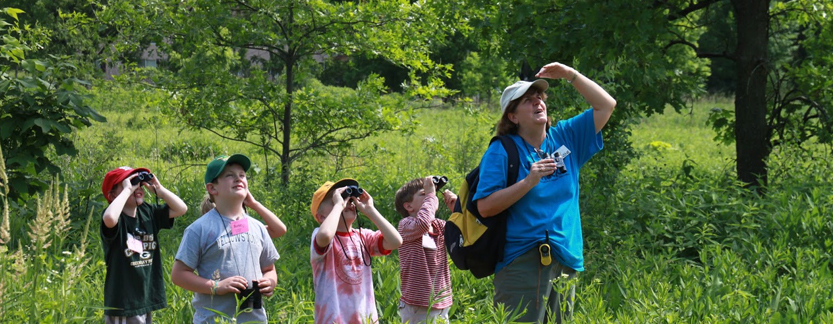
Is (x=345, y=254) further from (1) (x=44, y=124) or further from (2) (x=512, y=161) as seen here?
(1) (x=44, y=124)

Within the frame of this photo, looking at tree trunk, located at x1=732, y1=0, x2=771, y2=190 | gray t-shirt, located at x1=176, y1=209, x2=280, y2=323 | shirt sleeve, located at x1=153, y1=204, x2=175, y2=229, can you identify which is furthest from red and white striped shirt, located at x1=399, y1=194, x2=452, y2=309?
tree trunk, located at x1=732, y1=0, x2=771, y2=190

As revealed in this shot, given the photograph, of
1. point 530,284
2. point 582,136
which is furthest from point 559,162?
point 530,284

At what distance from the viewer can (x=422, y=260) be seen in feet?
14.5

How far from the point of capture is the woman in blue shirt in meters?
3.47

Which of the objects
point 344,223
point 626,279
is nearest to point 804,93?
point 626,279

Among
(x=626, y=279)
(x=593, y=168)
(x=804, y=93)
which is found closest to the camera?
(x=626, y=279)

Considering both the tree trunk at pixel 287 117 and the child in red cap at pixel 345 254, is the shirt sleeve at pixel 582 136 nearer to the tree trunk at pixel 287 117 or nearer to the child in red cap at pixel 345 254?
the child in red cap at pixel 345 254

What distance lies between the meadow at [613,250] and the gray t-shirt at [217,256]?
0.83 ft

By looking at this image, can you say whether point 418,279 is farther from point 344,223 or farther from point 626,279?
point 626,279

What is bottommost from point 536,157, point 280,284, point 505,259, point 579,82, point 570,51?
point 280,284

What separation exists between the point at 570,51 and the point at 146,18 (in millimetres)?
4244

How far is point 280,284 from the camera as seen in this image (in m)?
5.67

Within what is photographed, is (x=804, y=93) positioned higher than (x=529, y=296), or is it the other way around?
(x=804, y=93)

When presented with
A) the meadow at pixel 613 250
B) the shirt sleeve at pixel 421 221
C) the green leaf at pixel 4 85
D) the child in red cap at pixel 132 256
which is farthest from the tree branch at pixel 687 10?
the green leaf at pixel 4 85
